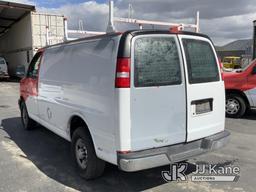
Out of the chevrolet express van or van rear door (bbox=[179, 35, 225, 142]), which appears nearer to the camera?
the chevrolet express van

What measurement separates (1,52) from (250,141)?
3509 centimetres

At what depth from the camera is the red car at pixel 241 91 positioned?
7859 mm

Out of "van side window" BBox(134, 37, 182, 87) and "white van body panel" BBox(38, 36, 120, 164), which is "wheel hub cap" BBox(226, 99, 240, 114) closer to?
"van side window" BBox(134, 37, 182, 87)

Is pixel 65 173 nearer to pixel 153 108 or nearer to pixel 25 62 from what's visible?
pixel 153 108

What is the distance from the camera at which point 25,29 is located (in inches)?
934

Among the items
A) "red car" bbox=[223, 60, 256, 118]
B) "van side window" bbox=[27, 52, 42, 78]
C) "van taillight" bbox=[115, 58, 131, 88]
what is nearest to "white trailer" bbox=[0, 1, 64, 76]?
"van side window" bbox=[27, 52, 42, 78]

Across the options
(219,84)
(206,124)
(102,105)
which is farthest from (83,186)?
(219,84)

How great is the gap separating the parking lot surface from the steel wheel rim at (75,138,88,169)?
0.72ft

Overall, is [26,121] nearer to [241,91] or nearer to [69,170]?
[69,170]

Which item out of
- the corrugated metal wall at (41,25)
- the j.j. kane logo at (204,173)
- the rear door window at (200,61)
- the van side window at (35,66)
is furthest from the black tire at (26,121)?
the corrugated metal wall at (41,25)

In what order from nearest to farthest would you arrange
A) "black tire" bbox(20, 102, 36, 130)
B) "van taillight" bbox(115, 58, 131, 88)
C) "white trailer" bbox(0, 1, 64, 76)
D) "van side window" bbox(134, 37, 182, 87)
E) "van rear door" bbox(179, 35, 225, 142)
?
"van taillight" bbox(115, 58, 131, 88) → "van side window" bbox(134, 37, 182, 87) → "van rear door" bbox(179, 35, 225, 142) → "black tire" bbox(20, 102, 36, 130) → "white trailer" bbox(0, 1, 64, 76)

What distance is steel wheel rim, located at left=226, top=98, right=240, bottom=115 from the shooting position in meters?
8.09

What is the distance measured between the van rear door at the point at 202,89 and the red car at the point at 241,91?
13.6 ft

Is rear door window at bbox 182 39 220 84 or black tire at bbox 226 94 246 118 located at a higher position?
rear door window at bbox 182 39 220 84
